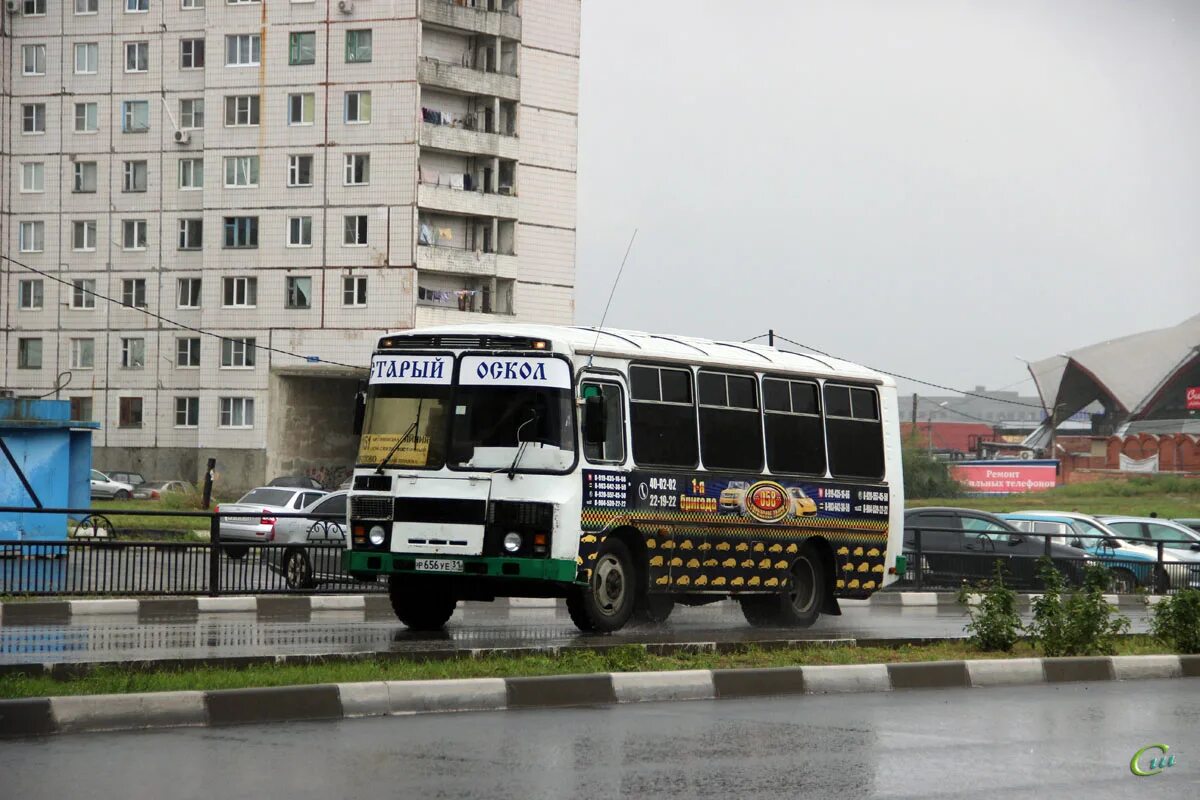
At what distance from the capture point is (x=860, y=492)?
19.7m

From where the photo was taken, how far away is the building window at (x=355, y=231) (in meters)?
71.6

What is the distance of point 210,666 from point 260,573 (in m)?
9.50

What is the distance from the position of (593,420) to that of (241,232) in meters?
59.4

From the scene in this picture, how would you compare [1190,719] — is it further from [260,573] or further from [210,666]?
[260,573]

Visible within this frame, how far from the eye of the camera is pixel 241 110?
7306 cm

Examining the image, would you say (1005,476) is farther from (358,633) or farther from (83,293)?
(358,633)

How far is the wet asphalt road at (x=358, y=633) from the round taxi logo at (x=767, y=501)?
123 centimetres

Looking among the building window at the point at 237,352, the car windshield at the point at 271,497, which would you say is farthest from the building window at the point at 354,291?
the car windshield at the point at 271,497

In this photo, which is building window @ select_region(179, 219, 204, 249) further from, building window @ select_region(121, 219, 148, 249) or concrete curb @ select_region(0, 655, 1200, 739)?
concrete curb @ select_region(0, 655, 1200, 739)

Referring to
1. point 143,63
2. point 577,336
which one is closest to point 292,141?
point 143,63

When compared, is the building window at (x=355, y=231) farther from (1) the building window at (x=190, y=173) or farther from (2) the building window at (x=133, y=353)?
(2) the building window at (x=133, y=353)

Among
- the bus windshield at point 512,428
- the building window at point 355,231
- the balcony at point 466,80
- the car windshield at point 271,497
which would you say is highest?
the balcony at point 466,80

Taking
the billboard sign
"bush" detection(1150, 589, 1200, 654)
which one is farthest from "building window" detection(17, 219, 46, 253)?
"bush" detection(1150, 589, 1200, 654)

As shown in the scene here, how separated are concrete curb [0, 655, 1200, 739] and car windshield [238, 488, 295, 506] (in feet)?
74.9
